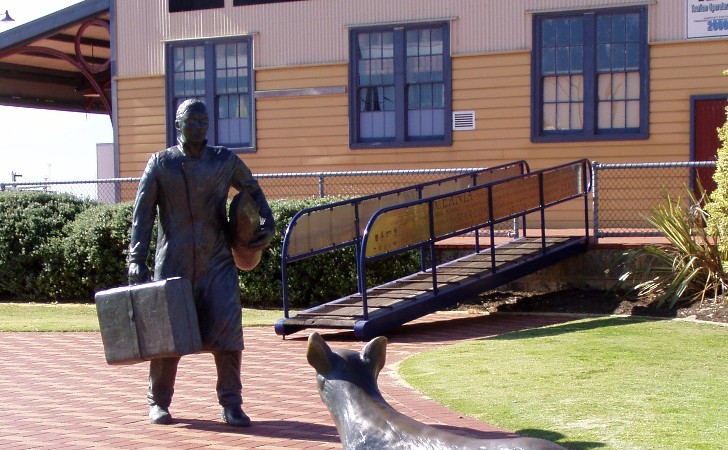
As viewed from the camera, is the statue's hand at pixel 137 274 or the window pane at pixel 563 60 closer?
the statue's hand at pixel 137 274

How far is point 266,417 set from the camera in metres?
7.60

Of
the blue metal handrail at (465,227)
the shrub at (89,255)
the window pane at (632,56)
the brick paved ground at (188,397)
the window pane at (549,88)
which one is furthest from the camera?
the window pane at (549,88)

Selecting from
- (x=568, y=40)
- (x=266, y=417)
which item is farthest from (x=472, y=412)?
(x=568, y=40)

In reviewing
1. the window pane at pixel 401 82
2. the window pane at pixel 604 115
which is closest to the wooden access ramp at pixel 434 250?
the window pane at pixel 604 115

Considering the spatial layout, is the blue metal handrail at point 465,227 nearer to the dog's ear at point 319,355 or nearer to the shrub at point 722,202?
the shrub at point 722,202

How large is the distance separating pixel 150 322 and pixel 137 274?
477 millimetres

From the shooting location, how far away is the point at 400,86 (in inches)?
720

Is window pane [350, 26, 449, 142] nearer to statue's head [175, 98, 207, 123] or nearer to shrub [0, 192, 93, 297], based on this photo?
shrub [0, 192, 93, 297]

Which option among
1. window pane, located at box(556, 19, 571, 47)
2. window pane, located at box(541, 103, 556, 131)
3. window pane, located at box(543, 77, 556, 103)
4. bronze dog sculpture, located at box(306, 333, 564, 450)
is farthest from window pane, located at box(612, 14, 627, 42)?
bronze dog sculpture, located at box(306, 333, 564, 450)

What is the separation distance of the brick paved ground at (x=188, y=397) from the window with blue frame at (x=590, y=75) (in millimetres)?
5365

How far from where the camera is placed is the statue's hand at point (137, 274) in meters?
7.10

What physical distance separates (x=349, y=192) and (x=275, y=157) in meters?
1.76

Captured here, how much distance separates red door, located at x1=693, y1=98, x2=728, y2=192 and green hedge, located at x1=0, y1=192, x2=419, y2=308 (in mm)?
4993

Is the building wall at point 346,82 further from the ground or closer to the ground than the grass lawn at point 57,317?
further from the ground
